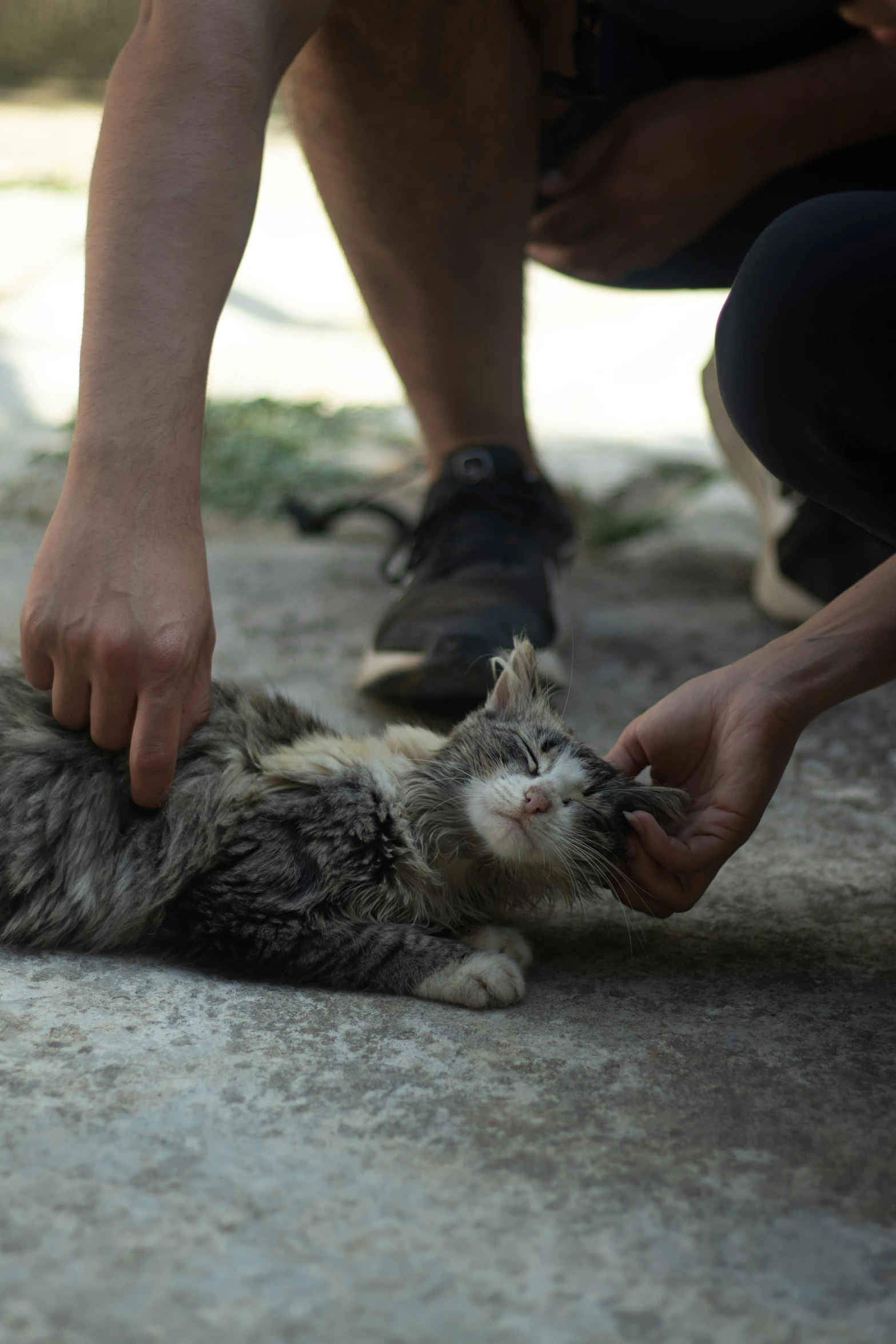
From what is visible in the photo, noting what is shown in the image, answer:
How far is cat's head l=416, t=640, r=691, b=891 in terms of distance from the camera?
189cm

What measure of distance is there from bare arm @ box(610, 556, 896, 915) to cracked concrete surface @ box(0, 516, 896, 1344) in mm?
197

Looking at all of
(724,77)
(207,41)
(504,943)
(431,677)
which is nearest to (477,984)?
(504,943)

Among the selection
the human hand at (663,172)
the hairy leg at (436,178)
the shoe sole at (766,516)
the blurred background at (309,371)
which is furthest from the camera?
the blurred background at (309,371)

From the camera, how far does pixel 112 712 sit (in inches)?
67.9

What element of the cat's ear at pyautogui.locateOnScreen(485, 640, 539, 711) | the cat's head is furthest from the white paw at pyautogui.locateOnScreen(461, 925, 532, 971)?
the cat's ear at pyautogui.locateOnScreen(485, 640, 539, 711)

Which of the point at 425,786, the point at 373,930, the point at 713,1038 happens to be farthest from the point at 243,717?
the point at 713,1038

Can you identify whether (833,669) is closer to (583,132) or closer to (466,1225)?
(466,1225)

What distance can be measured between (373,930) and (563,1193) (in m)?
0.65

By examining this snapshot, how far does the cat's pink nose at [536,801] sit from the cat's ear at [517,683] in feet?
0.96

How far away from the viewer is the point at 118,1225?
110 centimetres

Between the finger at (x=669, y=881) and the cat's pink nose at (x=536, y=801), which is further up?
the cat's pink nose at (x=536, y=801)

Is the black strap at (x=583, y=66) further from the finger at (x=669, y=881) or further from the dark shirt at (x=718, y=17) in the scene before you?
the finger at (x=669, y=881)

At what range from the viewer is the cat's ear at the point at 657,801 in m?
1.81

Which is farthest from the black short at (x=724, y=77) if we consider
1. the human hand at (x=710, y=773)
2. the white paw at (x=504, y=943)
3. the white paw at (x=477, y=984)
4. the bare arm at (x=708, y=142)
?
the white paw at (x=477, y=984)
